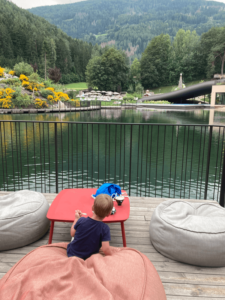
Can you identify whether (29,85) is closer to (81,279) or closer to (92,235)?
(92,235)

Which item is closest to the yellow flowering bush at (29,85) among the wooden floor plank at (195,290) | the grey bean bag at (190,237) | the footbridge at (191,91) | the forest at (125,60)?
the footbridge at (191,91)

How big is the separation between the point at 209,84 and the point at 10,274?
37909mm

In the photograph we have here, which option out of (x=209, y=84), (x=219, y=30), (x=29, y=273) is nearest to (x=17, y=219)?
(x=29, y=273)

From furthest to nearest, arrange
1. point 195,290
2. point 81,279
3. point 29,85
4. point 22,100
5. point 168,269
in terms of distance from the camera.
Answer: point 29,85, point 22,100, point 168,269, point 195,290, point 81,279

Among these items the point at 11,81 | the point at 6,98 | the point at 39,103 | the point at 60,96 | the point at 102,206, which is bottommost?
the point at 102,206

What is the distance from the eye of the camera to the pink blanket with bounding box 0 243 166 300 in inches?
48.8

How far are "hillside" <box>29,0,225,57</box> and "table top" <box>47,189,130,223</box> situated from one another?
4987 inches

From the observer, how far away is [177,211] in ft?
7.81

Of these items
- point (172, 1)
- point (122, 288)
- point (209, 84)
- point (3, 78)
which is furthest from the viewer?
point (172, 1)

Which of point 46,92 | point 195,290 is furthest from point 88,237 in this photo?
point 46,92

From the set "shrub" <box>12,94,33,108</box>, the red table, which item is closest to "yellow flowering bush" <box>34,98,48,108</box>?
"shrub" <box>12,94,33,108</box>

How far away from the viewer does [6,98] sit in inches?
964

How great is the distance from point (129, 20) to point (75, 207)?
189847mm

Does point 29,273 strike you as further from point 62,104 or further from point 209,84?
point 209,84
